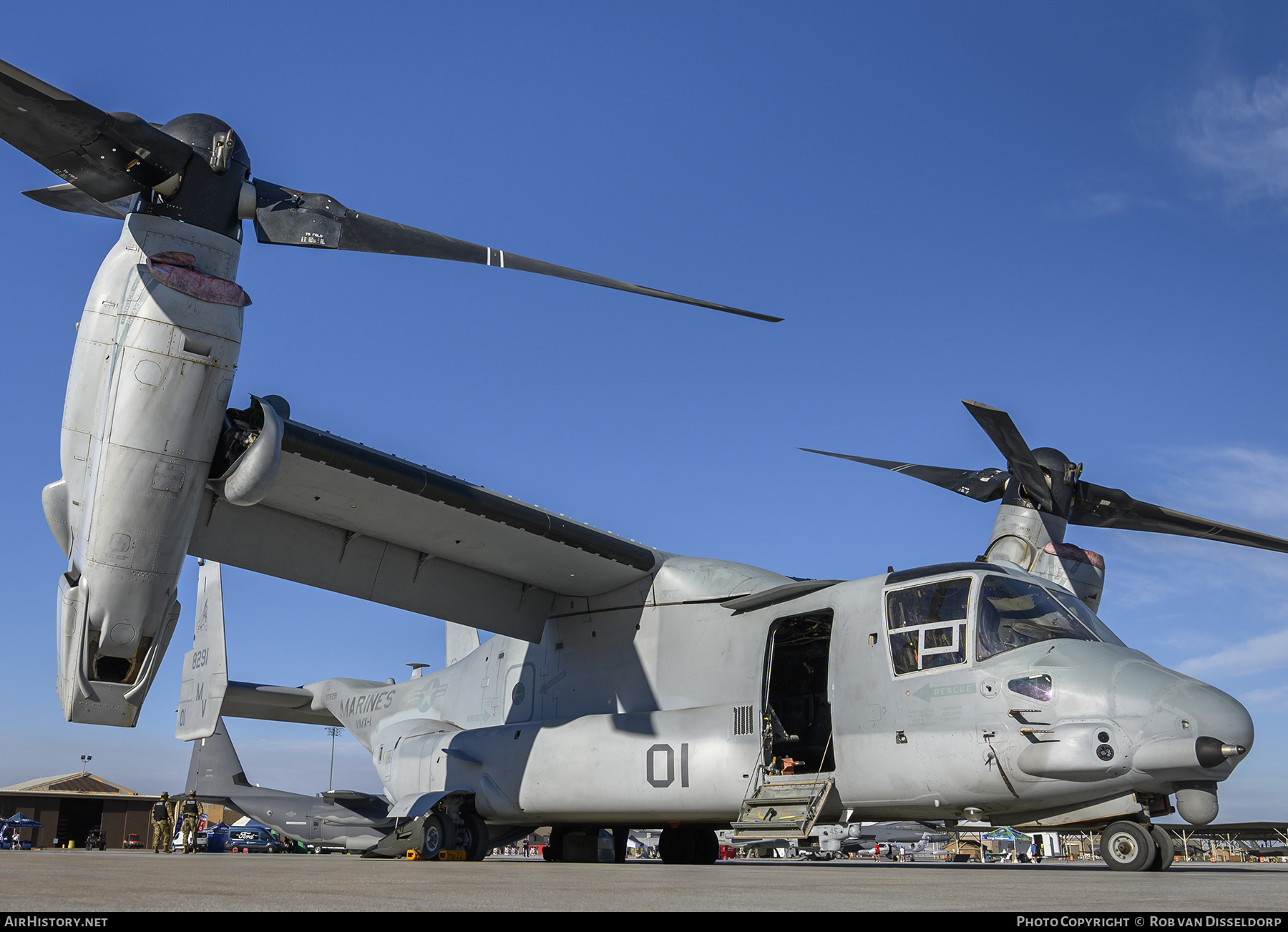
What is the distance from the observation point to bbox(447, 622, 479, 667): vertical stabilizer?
16781mm

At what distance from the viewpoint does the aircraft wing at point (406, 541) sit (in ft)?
33.5

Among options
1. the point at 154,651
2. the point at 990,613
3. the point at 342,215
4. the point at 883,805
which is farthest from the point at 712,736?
the point at 342,215

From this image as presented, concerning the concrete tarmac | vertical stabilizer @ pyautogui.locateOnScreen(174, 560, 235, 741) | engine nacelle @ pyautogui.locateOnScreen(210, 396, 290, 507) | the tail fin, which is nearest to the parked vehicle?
the tail fin

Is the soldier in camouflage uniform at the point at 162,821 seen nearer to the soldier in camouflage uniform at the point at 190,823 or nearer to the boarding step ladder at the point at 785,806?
the soldier in camouflage uniform at the point at 190,823

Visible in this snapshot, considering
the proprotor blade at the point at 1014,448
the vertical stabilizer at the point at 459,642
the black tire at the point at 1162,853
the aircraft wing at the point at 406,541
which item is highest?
the proprotor blade at the point at 1014,448

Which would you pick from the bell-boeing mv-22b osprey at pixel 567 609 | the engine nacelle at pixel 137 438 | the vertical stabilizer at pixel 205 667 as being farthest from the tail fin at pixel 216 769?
the engine nacelle at pixel 137 438

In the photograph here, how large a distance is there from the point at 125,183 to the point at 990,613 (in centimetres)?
832

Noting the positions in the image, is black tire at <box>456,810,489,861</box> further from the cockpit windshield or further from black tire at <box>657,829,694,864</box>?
the cockpit windshield

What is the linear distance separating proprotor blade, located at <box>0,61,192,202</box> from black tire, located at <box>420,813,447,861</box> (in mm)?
7806

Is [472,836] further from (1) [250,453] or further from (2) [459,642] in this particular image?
(1) [250,453]

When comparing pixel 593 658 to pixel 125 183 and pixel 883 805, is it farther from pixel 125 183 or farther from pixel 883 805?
pixel 125 183

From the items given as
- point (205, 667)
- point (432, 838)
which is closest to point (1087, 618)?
point (432, 838)

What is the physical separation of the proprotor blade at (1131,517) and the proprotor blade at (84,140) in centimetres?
1159

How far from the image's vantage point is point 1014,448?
40.3 ft
